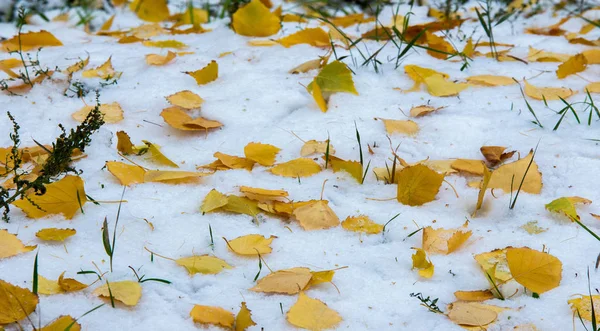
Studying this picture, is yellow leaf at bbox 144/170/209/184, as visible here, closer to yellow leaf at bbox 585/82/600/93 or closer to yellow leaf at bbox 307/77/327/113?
yellow leaf at bbox 307/77/327/113

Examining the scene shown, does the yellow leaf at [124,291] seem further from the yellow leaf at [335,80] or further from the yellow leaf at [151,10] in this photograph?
the yellow leaf at [151,10]

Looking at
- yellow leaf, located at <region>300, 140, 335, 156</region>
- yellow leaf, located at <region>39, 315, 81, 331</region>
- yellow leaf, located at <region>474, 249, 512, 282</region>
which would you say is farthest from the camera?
yellow leaf, located at <region>300, 140, 335, 156</region>

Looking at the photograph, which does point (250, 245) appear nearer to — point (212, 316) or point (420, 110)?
→ point (212, 316)

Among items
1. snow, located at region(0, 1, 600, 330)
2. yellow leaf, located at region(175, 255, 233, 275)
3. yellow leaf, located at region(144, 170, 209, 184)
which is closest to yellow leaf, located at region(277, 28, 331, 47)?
snow, located at region(0, 1, 600, 330)

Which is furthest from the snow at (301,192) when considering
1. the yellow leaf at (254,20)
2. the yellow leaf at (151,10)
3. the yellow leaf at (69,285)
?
the yellow leaf at (151,10)

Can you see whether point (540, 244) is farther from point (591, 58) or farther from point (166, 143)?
point (591, 58)

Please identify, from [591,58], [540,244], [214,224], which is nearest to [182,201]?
[214,224]
